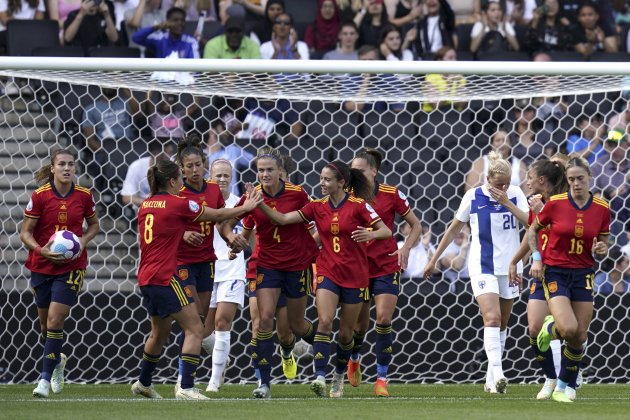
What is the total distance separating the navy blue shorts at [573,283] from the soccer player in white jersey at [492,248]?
109cm

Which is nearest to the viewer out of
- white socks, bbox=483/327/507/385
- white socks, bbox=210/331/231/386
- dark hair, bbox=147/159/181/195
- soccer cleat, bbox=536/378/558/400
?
dark hair, bbox=147/159/181/195

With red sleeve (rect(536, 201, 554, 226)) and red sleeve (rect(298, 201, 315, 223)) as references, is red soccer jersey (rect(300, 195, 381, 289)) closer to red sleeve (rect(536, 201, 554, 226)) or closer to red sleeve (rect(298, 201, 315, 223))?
red sleeve (rect(298, 201, 315, 223))

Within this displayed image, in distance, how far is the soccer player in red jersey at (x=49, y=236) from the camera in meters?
9.89

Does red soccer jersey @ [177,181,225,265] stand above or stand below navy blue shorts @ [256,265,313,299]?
above

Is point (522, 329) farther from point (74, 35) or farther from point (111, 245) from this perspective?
point (74, 35)

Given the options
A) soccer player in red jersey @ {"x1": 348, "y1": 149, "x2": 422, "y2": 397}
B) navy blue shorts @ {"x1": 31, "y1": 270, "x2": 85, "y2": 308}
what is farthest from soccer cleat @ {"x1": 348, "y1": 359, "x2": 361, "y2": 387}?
navy blue shorts @ {"x1": 31, "y1": 270, "x2": 85, "y2": 308}

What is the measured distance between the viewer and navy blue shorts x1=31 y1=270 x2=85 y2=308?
994 cm

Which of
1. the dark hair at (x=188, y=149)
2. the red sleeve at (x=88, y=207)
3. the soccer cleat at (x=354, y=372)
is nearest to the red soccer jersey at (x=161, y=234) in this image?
the dark hair at (x=188, y=149)

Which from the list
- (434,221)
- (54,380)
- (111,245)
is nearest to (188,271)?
(54,380)

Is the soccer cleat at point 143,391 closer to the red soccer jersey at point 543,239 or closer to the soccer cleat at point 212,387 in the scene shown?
the soccer cleat at point 212,387

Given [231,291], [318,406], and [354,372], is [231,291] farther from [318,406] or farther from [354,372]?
[318,406]

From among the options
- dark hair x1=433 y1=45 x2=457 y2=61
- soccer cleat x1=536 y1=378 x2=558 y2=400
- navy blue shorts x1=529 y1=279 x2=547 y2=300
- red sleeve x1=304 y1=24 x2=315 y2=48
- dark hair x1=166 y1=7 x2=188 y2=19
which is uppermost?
dark hair x1=166 y1=7 x2=188 y2=19

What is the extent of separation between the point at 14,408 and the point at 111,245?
469cm

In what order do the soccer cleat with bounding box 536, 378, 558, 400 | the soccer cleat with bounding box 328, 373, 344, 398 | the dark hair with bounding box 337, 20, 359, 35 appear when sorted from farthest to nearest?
the dark hair with bounding box 337, 20, 359, 35 → the soccer cleat with bounding box 328, 373, 344, 398 → the soccer cleat with bounding box 536, 378, 558, 400
